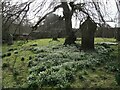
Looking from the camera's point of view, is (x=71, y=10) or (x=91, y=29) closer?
(x=91, y=29)

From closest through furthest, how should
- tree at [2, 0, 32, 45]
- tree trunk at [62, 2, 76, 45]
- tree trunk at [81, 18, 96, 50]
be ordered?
tree at [2, 0, 32, 45] < tree trunk at [81, 18, 96, 50] < tree trunk at [62, 2, 76, 45]

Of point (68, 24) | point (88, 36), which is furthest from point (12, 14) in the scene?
point (68, 24)

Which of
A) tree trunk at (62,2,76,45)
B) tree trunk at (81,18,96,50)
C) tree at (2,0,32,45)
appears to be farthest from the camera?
tree trunk at (62,2,76,45)

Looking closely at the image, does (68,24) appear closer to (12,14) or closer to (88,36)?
(88,36)

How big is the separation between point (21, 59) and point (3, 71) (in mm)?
1816

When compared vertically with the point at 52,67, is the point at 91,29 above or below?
above

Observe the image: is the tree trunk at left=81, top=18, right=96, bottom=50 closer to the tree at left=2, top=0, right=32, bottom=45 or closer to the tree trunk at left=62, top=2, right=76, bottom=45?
the tree trunk at left=62, top=2, right=76, bottom=45

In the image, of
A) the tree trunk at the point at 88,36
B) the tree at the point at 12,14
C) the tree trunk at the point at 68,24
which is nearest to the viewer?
the tree at the point at 12,14

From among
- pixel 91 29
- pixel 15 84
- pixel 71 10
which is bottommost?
pixel 15 84

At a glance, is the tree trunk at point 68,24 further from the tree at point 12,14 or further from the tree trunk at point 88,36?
the tree at point 12,14

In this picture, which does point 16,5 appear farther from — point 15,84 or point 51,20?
point 51,20

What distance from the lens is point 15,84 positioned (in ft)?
31.1

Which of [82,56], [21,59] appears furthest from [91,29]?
[21,59]

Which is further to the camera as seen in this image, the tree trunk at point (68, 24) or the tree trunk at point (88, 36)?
the tree trunk at point (68, 24)
